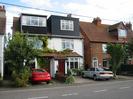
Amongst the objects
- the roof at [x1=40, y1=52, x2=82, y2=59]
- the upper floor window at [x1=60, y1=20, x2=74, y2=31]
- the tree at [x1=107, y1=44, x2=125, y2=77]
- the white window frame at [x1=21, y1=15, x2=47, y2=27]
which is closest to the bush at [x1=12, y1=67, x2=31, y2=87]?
the roof at [x1=40, y1=52, x2=82, y2=59]

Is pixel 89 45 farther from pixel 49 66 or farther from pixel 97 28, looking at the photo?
pixel 49 66

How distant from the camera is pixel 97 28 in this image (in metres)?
45.6

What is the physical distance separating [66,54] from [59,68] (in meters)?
2.45

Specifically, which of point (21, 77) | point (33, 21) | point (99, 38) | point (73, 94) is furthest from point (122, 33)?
point (73, 94)

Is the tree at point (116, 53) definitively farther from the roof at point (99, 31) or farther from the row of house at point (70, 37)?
the roof at point (99, 31)

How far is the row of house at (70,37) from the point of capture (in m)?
34.8

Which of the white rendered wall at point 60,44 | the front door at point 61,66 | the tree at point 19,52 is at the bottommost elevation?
the front door at point 61,66

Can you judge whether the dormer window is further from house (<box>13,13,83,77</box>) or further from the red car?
the red car

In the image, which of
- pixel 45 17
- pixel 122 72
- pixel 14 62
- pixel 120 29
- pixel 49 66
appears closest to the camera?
pixel 14 62

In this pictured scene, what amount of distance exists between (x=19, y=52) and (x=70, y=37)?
14.6 m

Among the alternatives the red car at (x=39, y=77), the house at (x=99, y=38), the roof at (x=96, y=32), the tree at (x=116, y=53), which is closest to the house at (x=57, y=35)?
the house at (x=99, y=38)

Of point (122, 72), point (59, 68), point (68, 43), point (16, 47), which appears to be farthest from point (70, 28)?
point (16, 47)

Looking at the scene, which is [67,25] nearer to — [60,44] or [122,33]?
[60,44]

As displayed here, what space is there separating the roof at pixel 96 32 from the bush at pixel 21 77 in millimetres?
18614
